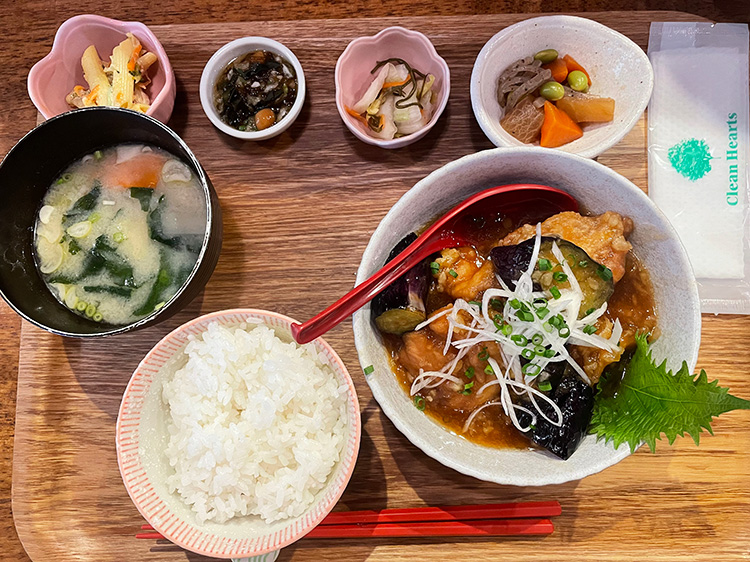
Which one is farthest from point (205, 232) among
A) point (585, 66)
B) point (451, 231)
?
point (585, 66)

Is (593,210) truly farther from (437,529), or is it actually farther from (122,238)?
(122,238)

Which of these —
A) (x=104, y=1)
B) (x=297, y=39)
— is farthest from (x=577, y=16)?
(x=104, y=1)

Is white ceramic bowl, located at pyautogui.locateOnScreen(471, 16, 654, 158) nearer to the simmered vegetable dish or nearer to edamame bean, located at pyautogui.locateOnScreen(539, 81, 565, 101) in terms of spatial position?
edamame bean, located at pyautogui.locateOnScreen(539, 81, 565, 101)

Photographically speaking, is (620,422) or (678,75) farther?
(678,75)

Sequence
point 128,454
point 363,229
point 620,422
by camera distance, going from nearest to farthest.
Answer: point 620,422
point 128,454
point 363,229

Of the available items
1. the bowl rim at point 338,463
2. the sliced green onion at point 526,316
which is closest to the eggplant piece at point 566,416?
the sliced green onion at point 526,316

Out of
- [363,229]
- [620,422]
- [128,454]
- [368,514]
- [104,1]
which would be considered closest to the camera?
[620,422]

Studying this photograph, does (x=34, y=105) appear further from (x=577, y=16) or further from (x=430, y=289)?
(x=577, y=16)

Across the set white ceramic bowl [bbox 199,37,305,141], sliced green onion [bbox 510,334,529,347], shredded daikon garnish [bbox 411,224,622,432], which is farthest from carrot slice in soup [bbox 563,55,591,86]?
sliced green onion [bbox 510,334,529,347]
